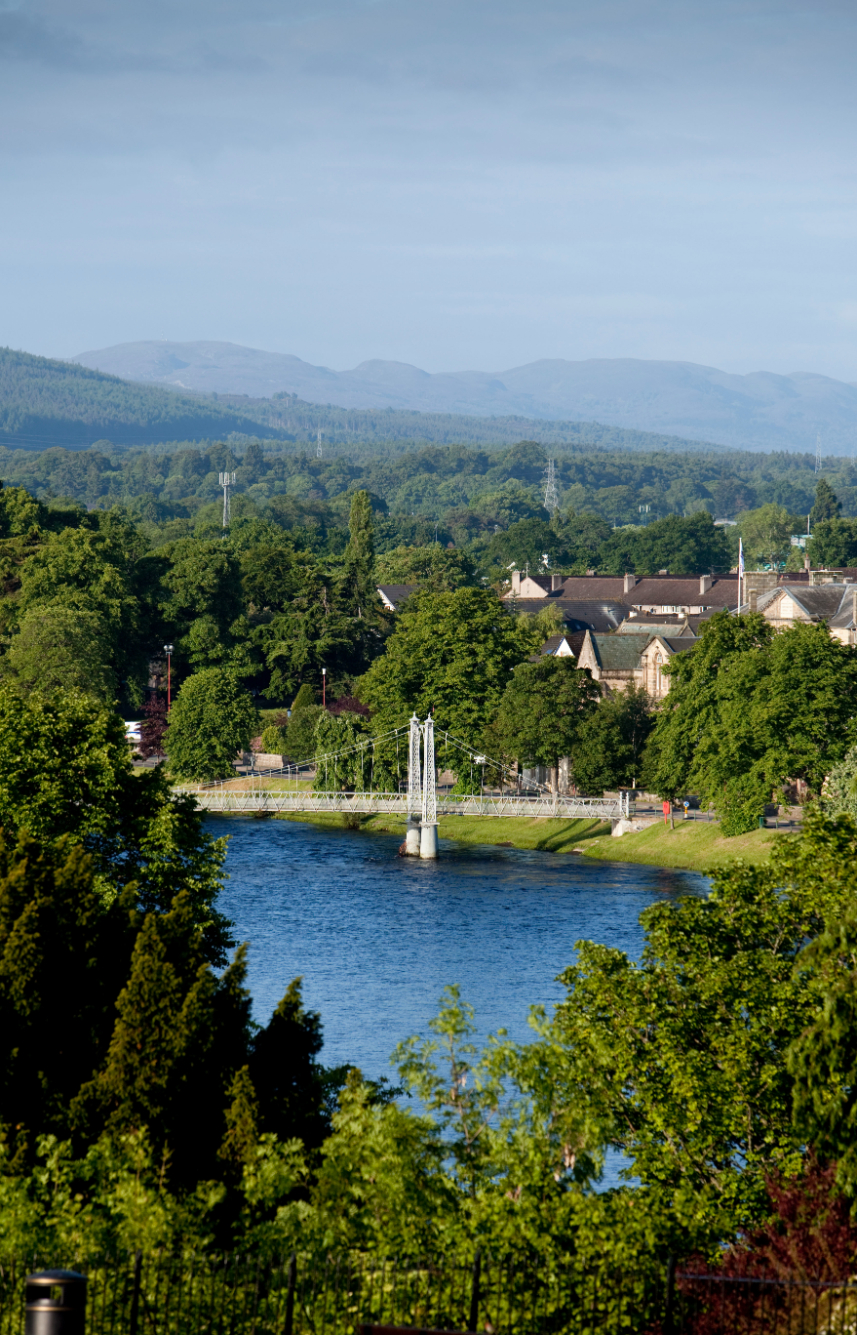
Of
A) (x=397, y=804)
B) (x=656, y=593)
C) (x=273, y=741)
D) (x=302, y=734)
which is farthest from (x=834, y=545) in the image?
(x=397, y=804)

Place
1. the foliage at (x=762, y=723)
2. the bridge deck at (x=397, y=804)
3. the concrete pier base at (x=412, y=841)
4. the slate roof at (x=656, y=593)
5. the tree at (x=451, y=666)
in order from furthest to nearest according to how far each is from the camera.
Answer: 1. the slate roof at (x=656, y=593)
2. the tree at (x=451, y=666)
3. the bridge deck at (x=397, y=804)
4. the concrete pier base at (x=412, y=841)
5. the foliage at (x=762, y=723)

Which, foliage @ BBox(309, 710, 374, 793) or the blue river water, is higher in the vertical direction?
foliage @ BBox(309, 710, 374, 793)

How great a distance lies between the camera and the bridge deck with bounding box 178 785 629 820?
80.2 m

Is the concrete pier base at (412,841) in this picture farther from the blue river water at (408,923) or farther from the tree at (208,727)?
the tree at (208,727)

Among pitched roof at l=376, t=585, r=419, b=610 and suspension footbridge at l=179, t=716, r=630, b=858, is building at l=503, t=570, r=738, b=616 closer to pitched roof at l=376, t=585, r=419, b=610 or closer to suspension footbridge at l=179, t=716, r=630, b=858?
pitched roof at l=376, t=585, r=419, b=610

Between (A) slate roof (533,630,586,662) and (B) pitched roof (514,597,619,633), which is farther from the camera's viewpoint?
(B) pitched roof (514,597,619,633)

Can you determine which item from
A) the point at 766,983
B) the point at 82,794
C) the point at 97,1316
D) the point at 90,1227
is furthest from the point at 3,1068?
the point at 82,794

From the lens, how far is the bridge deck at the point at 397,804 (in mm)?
80250

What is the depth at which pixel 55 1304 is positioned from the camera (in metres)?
9.59

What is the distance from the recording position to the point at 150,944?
910 inches

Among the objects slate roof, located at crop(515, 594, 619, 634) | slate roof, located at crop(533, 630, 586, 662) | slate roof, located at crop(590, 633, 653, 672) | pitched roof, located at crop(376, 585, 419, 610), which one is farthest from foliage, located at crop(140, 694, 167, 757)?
pitched roof, located at crop(376, 585, 419, 610)

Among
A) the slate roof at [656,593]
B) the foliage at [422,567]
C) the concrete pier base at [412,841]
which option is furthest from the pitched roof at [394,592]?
the concrete pier base at [412,841]

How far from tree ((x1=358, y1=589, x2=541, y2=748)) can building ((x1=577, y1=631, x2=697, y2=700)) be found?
553 inches

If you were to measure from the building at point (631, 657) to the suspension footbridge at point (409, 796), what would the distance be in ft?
73.0
